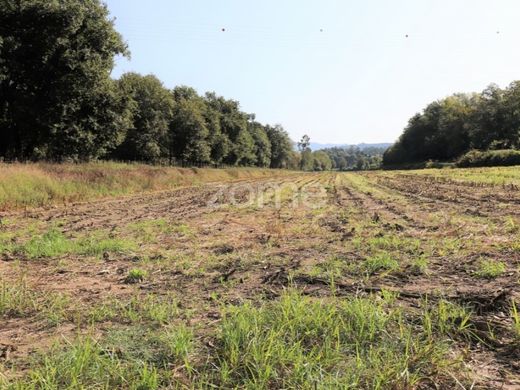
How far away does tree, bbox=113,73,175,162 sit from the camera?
44500 mm

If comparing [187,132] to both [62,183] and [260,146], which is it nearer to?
[62,183]

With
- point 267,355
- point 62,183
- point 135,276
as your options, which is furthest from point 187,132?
point 267,355

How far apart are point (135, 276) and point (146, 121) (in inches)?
1644

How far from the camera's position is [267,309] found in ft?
13.6

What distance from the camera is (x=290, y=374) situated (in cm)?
296

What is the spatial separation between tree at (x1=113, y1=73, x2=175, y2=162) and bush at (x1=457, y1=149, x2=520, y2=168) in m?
40.1

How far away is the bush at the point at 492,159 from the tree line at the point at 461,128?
556 inches

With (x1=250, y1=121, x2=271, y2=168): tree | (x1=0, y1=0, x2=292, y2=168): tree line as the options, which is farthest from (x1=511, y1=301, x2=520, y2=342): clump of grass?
(x1=250, y1=121, x2=271, y2=168): tree

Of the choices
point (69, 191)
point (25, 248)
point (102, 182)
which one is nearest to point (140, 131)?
point (102, 182)

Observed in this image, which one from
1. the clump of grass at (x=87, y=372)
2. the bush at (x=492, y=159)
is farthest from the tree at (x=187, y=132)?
the clump of grass at (x=87, y=372)

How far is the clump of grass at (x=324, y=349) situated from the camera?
2904 mm

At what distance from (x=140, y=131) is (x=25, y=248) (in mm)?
39010

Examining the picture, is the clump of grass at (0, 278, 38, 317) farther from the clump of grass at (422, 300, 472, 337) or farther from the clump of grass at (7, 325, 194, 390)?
the clump of grass at (422, 300, 472, 337)

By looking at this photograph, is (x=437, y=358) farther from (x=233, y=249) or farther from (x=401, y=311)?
(x=233, y=249)
